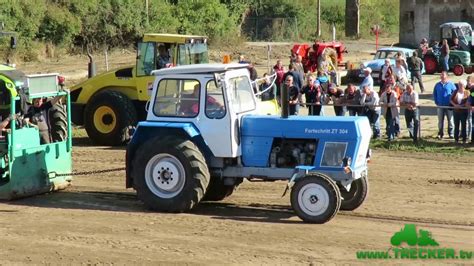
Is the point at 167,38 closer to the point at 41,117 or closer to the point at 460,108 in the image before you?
the point at 41,117

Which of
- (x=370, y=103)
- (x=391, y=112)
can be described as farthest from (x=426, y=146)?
(x=370, y=103)

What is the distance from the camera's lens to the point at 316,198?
1157cm

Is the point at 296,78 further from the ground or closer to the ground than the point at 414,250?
further from the ground

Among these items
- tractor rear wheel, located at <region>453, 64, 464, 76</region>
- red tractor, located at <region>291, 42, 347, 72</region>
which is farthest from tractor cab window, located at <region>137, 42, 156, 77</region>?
tractor rear wheel, located at <region>453, 64, 464, 76</region>

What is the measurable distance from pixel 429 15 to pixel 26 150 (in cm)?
3934

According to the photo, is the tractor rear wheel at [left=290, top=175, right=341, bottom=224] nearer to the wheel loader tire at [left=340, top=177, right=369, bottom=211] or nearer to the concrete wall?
the wheel loader tire at [left=340, top=177, right=369, bottom=211]

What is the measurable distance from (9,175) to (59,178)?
111 centimetres

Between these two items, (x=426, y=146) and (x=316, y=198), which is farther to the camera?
(x=426, y=146)

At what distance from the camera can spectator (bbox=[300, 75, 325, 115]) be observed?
775 inches

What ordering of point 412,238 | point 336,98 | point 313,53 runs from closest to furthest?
point 412,238, point 336,98, point 313,53

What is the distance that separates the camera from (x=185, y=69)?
40.2 feet

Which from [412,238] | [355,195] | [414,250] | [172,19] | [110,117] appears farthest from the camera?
[172,19]

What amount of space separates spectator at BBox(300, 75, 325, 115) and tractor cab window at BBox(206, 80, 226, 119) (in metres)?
7.70

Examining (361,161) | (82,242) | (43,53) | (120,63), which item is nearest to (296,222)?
(361,161)
